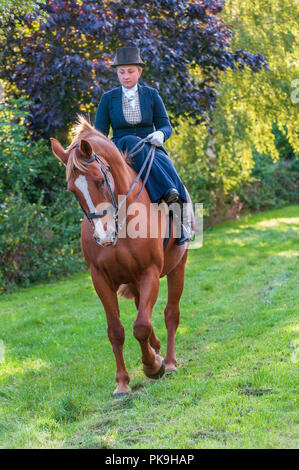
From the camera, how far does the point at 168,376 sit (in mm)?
6043

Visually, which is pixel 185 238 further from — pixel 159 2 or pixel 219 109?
pixel 219 109

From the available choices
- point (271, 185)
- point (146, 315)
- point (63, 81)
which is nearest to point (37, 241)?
point (63, 81)

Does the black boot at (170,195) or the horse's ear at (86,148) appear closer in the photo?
the horse's ear at (86,148)

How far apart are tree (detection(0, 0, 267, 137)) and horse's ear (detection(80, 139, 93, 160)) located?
272 inches

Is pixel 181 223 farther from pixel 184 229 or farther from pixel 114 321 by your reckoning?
pixel 114 321

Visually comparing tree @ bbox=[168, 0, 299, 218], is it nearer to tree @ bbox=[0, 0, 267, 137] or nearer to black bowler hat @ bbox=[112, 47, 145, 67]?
tree @ bbox=[0, 0, 267, 137]

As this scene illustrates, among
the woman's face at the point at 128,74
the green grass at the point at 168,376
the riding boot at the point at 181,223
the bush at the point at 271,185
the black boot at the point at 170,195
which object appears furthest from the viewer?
the bush at the point at 271,185

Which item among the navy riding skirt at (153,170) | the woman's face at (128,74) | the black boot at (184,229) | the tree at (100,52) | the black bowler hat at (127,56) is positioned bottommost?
the black boot at (184,229)

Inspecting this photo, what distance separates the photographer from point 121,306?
33.0ft

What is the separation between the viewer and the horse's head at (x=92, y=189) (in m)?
4.62

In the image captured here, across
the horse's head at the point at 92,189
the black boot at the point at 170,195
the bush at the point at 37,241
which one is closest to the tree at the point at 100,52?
the bush at the point at 37,241

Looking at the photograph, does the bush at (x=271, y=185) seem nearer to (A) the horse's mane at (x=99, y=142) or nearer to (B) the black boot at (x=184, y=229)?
(B) the black boot at (x=184, y=229)

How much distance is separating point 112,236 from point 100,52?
8488 millimetres

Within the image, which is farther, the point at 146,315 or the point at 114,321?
the point at 114,321
